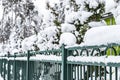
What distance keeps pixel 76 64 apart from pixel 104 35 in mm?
1149

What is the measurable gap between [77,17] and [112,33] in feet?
34.7

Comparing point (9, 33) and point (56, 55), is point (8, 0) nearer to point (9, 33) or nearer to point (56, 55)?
point (9, 33)

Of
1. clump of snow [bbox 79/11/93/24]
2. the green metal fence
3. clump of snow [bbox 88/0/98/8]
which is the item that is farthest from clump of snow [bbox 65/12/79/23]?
the green metal fence

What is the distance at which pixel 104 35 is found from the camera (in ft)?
9.89

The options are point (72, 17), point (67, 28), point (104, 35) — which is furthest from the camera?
point (72, 17)

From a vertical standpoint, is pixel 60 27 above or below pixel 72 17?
below

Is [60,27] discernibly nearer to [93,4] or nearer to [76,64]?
[93,4]

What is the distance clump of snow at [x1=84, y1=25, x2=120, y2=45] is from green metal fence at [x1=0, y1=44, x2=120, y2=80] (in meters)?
0.04

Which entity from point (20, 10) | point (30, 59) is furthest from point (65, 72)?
point (20, 10)

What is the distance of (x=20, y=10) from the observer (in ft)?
106

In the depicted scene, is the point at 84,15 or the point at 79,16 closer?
the point at 84,15

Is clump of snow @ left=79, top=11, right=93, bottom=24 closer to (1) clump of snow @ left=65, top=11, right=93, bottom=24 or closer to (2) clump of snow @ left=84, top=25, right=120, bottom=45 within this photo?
(1) clump of snow @ left=65, top=11, right=93, bottom=24

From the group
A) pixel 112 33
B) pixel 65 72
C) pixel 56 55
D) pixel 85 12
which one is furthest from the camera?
pixel 85 12

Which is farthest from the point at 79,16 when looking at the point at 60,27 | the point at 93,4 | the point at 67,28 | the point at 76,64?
the point at 76,64
